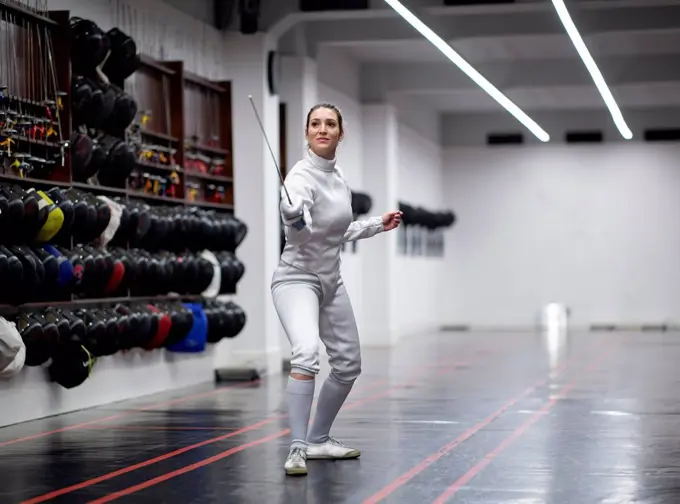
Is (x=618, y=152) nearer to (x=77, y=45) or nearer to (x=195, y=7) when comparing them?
(x=195, y=7)

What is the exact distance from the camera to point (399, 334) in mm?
22656

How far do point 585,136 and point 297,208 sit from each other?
67.6 feet

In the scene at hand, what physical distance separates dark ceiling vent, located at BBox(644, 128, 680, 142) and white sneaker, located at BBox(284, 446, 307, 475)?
2079cm

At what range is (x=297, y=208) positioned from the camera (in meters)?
6.45

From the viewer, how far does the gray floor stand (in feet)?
20.2

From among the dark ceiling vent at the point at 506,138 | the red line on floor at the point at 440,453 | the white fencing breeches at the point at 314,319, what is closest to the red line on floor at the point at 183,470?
the white fencing breeches at the point at 314,319

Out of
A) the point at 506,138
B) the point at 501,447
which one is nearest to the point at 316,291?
the point at 501,447

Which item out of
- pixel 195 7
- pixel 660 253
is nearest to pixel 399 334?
pixel 660 253

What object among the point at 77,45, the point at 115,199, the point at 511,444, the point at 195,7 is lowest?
the point at 511,444

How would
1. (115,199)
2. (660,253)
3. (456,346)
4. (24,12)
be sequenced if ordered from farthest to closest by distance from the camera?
1. (660,253)
2. (456,346)
3. (115,199)
4. (24,12)

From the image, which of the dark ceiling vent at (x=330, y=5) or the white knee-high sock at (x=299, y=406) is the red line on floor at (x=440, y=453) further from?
the dark ceiling vent at (x=330, y=5)

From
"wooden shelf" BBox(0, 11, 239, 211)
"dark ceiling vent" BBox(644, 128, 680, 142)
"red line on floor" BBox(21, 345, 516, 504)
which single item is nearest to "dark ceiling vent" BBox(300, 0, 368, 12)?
"wooden shelf" BBox(0, 11, 239, 211)

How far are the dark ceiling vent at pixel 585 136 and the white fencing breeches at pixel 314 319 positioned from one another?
19.9 m

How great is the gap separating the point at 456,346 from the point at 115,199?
9.79 metres
